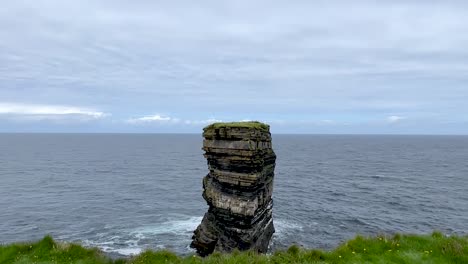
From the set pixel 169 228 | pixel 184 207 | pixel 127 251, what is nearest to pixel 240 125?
pixel 127 251

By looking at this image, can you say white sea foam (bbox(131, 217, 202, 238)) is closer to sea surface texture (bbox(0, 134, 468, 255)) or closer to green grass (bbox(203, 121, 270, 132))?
sea surface texture (bbox(0, 134, 468, 255))

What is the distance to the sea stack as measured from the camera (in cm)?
3775

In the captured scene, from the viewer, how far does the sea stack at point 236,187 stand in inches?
1486

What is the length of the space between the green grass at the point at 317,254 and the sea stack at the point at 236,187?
18.3 metres

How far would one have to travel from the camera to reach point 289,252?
19641 mm

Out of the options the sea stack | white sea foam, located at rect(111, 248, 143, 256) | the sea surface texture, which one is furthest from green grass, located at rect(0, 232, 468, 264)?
the sea surface texture

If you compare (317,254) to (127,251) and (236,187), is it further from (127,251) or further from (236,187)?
(127,251)

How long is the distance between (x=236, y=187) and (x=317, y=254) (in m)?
20.5

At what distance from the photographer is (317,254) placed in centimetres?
1909

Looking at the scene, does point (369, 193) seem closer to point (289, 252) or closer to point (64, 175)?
point (289, 252)

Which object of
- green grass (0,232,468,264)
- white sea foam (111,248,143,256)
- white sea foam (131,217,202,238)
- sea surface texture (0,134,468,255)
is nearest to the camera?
green grass (0,232,468,264)

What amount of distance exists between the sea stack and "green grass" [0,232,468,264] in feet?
59.9

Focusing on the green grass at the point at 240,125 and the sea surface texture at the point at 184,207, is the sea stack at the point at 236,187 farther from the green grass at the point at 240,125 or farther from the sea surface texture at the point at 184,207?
the sea surface texture at the point at 184,207

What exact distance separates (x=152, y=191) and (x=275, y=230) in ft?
130
